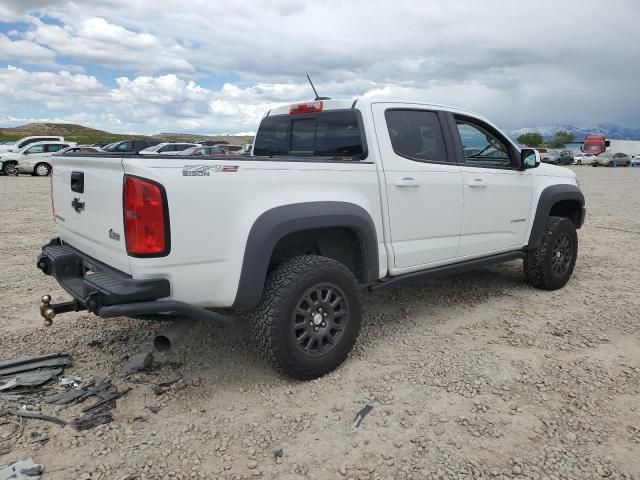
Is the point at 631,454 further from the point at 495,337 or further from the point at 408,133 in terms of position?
the point at 408,133

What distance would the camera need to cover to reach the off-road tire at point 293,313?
10.4 ft

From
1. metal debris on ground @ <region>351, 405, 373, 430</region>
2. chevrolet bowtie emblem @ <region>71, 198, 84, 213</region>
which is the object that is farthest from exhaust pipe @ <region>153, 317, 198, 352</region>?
metal debris on ground @ <region>351, 405, 373, 430</region>

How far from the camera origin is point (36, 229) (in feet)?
29.5

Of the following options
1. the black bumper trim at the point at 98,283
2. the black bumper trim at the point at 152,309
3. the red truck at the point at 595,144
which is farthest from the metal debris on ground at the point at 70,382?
the red truck at the point at 595,144

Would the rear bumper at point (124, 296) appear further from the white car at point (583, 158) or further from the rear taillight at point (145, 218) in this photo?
the white car at point (583, 158)

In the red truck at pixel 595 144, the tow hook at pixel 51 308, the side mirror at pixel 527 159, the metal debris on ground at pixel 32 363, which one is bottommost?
the metal debris on ground at pixel 32 363

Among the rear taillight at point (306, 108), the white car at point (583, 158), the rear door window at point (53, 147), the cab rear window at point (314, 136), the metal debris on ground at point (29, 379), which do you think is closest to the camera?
the metal debris on ground at point (29, 379)

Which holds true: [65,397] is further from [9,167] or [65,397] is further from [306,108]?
[9,167]

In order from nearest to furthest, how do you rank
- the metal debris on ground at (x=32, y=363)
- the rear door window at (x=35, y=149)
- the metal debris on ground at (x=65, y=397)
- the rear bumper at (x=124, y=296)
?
the rear bumper at (x=124, y=296)
the metal debris on ground at (x=65, y=397)
the metal debris on ground at (x=32, y=363)
the rear door window at (x=35, y=149)

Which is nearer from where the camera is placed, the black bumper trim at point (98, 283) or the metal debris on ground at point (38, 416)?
the black bumper trim at point (98, 283)

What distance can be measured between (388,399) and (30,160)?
24.2 m

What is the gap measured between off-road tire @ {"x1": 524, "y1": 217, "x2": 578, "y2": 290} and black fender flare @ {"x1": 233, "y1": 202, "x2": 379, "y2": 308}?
8.37 ft

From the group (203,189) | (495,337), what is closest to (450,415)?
(495,337)

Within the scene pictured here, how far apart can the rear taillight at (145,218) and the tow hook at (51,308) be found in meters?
0.77
